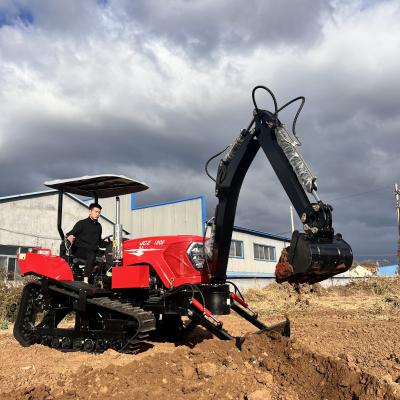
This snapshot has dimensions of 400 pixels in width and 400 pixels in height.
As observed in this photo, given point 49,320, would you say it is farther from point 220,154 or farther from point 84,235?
point 220,154

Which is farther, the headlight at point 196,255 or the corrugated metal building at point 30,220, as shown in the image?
the corrugated metal building at point 30,220

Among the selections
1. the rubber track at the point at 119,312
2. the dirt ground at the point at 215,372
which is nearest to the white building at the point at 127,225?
the rubber track at the point at 119,312

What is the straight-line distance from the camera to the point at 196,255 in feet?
22.7

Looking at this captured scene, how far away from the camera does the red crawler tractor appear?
19.8 feet

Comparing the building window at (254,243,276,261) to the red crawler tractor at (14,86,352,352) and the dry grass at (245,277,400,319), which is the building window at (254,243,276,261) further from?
the red crawler tractor at (14,86,352,352)

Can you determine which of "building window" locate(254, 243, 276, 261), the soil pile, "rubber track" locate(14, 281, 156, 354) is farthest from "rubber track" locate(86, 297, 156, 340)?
"building window" locate(254, 243, 276, 261)

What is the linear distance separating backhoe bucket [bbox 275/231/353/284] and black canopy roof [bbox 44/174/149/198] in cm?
344

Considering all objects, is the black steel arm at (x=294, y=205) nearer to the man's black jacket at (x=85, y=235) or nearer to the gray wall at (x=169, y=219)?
the man's black jacket at (x=85, y=235)

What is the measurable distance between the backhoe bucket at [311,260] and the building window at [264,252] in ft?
86.0

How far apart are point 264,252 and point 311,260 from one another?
28229 mm

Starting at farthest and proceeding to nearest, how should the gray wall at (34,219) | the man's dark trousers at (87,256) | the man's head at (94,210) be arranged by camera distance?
the gray wall at (34,219) → the man's head at (94,210) → the man's dark trousers at (87,256)

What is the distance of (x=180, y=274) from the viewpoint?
6.83m

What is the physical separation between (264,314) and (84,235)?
724 cm

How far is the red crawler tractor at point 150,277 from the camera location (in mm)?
6027
